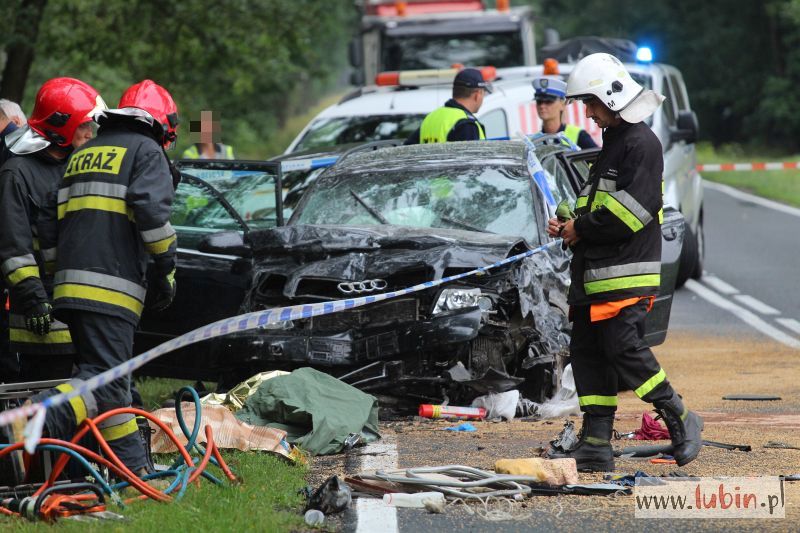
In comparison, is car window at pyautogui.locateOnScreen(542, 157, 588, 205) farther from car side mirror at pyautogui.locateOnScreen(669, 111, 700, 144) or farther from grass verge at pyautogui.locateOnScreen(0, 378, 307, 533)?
car side mirror at pyautogui.locateOnScreen(669, 111, 700, 144)

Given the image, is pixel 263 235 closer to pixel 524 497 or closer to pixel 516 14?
pixel 524 497

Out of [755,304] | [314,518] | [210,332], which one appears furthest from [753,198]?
[314,518]

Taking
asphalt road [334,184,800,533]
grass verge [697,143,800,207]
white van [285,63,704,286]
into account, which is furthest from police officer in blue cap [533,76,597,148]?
grass verge [697,143,800,207]

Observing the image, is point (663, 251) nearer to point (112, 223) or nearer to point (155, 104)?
point (155, 104)

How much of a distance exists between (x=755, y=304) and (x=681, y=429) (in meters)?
7.00

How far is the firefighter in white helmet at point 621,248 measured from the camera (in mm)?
6023

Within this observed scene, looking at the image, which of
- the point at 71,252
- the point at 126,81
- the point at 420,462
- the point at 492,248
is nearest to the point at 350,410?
the point at 420,462

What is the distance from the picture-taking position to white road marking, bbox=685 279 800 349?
1072cm

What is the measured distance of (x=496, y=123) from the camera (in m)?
13.1

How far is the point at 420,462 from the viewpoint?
6.30m

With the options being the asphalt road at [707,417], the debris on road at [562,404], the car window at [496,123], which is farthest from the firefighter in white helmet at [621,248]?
the car window at [496,123]

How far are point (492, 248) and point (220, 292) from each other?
1.87 m

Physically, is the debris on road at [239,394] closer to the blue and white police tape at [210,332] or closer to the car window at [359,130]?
the blue and white police tape at [210,332]

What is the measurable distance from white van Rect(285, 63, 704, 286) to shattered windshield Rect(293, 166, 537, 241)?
3860 millimetres
